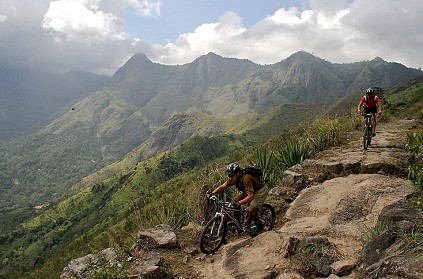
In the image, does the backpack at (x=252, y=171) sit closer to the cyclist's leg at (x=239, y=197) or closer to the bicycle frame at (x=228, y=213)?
the cyclist's leg at (x=239, y=197)

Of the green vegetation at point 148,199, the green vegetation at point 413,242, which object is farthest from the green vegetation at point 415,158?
the green vegetation at point 413,242

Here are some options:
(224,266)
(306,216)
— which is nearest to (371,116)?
(306,216)

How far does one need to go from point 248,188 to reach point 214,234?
4.01 ft

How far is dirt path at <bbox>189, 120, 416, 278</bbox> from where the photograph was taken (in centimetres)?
624

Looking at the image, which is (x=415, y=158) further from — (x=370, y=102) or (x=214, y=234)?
(x=214, y=234)

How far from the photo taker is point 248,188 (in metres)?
7.67

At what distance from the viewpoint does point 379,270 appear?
4344 millimetres

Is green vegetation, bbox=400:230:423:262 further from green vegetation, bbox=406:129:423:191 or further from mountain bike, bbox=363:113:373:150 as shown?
mountain bike, bbox=363:113:373:150

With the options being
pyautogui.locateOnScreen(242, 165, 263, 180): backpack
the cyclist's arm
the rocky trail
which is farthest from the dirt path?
pyautogui.locateOnScreen(242, 165, 263, 180): backpack

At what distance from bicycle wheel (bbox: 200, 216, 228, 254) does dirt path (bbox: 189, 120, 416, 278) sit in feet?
0.57

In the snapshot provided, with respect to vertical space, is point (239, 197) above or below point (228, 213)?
above

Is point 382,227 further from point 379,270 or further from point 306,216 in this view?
point 306,216

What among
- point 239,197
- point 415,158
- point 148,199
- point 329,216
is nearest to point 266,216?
point 239,197

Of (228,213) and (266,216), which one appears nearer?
(228,213)
